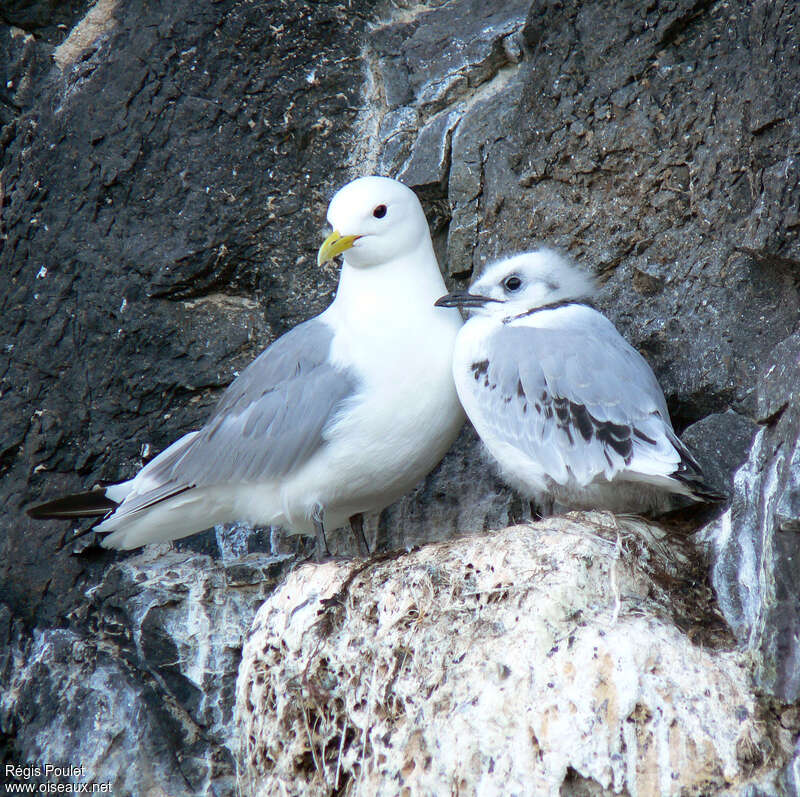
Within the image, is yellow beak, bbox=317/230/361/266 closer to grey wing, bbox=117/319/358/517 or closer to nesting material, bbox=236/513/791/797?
grey wing, bbox=117/319/358/517

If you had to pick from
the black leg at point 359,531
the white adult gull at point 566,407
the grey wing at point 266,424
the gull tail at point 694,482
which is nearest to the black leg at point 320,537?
the grey wing at point 266,424

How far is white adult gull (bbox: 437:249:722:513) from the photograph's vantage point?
8.59 feet

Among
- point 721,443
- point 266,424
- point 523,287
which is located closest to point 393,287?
point 523,287

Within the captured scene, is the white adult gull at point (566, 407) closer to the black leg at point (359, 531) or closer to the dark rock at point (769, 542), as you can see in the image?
the dark rock at point (769, 542)

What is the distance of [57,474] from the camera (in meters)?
3.57

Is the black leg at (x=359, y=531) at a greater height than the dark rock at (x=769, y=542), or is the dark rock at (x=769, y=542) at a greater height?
the dark rock at (x=769, y=542)

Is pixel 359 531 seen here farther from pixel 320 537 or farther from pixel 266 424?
pixel 266 424

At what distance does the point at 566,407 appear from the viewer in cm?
272

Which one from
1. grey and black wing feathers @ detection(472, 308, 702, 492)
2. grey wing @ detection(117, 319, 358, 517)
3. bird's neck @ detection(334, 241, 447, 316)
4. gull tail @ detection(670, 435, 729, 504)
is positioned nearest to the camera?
gull tail @ detection(670, 435, 729, 504)

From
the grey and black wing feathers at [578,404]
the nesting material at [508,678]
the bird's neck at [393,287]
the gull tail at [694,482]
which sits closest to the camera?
the nesting material at [508,678]

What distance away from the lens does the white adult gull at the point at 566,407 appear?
262 centimetres

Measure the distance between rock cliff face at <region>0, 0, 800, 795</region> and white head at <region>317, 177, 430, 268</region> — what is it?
1.40 feet

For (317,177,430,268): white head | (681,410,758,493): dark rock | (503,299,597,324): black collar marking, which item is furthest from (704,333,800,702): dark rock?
(317,177,430,268): white head

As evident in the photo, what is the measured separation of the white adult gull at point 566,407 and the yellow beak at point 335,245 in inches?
13.3
